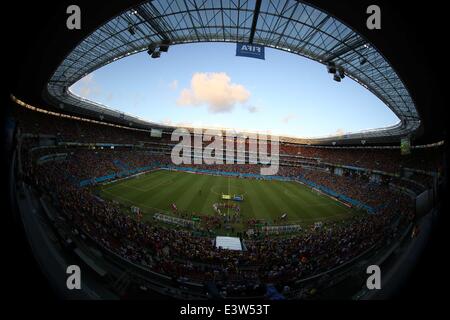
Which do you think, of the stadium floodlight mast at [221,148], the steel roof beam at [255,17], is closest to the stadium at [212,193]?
the steel roof beam at [255,17]

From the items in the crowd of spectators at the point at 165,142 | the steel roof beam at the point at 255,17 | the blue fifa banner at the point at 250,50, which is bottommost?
the crowd of spectators at the point at 165,142

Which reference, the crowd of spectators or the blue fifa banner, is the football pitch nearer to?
the crowd of spectators

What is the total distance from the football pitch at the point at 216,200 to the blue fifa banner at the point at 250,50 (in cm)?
1791

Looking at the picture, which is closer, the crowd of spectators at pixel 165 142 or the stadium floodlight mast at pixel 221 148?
the crowd of spectators at pixel 165 142

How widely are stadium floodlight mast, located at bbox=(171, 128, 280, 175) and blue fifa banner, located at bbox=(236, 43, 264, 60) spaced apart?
48036 millimetres

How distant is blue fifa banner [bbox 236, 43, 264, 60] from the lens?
14.9 metres

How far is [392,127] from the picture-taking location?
30.9 meters

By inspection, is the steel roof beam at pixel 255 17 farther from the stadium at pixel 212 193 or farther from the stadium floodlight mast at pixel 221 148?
the stadium floodlight mast at pixel 221 148

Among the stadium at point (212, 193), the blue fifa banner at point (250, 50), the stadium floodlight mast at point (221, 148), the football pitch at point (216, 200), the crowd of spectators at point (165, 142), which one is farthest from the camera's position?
the stadium floodlight mast at point (221, 148)

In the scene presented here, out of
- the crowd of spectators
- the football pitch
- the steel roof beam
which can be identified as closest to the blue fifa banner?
the steel roof beam

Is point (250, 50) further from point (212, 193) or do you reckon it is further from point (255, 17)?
point (212, 193)

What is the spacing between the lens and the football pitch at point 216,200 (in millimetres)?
24906

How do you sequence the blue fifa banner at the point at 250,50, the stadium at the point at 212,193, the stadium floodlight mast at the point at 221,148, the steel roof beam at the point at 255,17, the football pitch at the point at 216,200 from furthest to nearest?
the stadium floodlight mast at the point at 221,148
the football pitch at the point at 216,200
the steel roof beam at the point at 255,17
the blue fifa banner at the point at 250,50
the stadium at the point at 212,193

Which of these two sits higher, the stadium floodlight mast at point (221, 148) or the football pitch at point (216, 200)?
the stadium floodlight mast at point (221, 148)
